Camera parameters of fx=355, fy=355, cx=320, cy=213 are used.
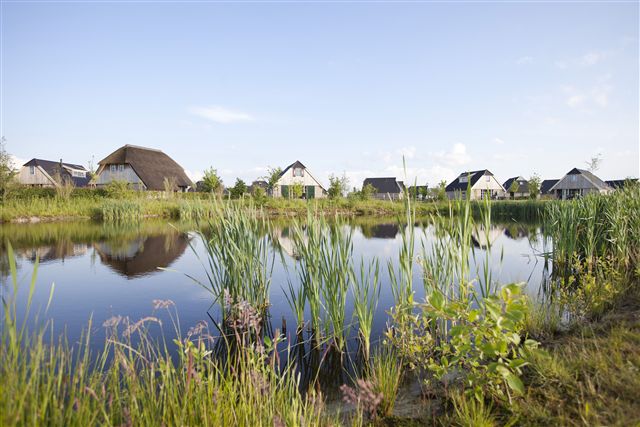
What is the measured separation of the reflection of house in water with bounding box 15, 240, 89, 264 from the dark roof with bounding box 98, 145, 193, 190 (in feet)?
95.3

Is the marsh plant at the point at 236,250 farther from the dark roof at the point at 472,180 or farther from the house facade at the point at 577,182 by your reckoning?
the dark roof at the point at 472,180

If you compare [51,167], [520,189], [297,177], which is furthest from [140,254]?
[520,189]

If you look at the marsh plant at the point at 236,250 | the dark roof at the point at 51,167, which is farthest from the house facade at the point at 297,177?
the marsh plant at the point at 236,250

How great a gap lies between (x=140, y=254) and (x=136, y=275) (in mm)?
3131

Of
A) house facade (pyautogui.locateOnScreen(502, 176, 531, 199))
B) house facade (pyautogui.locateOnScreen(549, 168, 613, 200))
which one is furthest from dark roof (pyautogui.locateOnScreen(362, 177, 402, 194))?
house facade (pyautogui.locateOnScreen(549, 168, 613, 200))

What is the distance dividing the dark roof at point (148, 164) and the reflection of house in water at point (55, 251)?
29.0 metres

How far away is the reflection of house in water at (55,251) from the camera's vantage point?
421 inches

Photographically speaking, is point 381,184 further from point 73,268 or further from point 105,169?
point 73,268

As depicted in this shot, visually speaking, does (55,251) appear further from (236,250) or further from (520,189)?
(520,189)

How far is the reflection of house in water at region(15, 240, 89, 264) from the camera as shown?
1069 centimetres

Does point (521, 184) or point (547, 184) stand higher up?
point (521, 184)

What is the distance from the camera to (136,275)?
8914 mm

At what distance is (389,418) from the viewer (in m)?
2.80

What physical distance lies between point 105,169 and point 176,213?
21604mm
